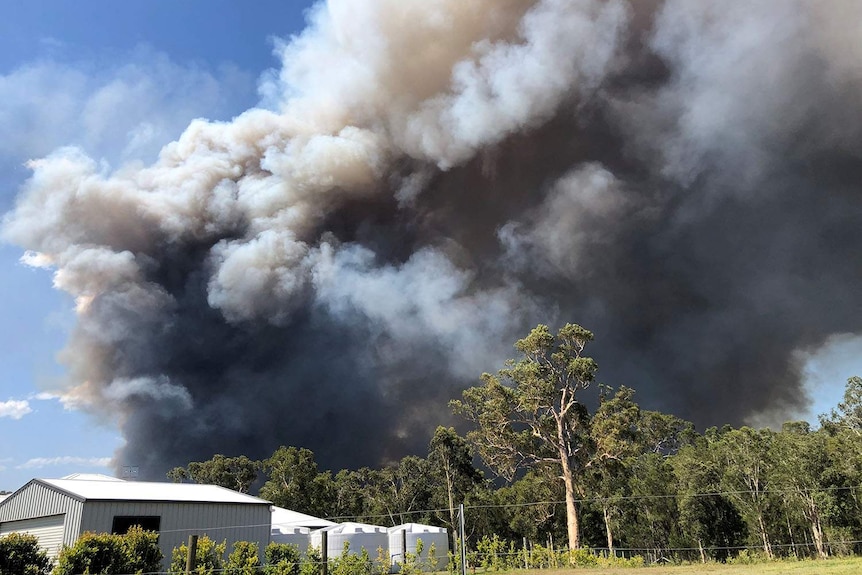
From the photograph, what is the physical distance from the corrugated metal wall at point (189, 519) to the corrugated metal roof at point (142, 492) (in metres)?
0.27

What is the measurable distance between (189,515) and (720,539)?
37778mm

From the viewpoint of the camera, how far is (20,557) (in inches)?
670

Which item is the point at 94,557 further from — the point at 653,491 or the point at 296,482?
the point at 296,482

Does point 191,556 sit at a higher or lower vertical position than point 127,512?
lower

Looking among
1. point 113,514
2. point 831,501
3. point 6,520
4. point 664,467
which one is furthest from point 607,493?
point 6,520

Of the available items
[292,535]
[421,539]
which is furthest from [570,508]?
[292,535]

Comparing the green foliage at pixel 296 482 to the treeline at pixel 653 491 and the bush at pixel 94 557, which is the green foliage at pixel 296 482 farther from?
the bush at pixel 94 557

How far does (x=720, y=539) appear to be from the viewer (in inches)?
1629

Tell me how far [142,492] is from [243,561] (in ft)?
29.0

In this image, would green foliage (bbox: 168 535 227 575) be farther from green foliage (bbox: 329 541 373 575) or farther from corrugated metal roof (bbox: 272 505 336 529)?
corrugated metal roof (bbox: 272 505 336 529)

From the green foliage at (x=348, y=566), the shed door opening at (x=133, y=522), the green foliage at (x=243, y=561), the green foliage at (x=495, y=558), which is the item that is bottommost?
the green foliage at (x=495, y=558)

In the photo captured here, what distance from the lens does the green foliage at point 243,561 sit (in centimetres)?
1670

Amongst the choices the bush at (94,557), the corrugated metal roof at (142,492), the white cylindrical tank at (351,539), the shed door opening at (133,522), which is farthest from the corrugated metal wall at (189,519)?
the white cylindrical tank at (351,539)

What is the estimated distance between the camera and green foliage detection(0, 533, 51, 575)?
16.7 m
